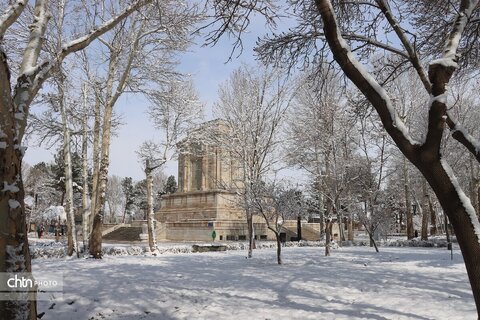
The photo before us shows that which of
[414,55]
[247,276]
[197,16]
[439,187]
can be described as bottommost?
[247,276]

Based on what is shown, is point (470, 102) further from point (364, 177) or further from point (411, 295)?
point (411, 295)

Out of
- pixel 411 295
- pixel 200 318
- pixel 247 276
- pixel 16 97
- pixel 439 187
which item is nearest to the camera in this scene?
pixel 439 187

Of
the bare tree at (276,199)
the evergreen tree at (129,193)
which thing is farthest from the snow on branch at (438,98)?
the evergreen tree at (129,193)

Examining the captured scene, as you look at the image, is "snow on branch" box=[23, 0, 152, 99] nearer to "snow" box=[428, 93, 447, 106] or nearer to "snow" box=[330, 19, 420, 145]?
"snow" box=[330, 19, 420, 145]

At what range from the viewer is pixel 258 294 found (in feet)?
28.4

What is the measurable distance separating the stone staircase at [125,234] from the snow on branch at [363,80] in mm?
34497

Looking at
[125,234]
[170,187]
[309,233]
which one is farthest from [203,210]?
[170,187]

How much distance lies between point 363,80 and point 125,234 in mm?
37973

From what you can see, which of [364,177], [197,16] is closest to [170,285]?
[197,16]

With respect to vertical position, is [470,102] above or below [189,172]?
above

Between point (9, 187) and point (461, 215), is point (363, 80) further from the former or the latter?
point (9, 187)

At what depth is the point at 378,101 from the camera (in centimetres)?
496

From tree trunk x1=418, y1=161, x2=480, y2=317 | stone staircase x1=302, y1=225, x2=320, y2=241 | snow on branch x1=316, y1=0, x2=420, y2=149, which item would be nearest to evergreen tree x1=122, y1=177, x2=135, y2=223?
stone staircase x1=302, y1=225, x2=320, y2=241

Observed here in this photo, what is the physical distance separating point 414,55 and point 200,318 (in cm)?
530
